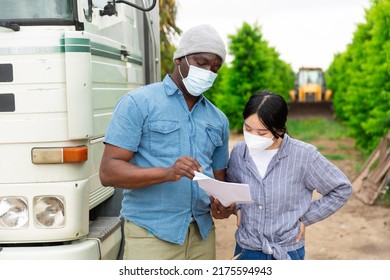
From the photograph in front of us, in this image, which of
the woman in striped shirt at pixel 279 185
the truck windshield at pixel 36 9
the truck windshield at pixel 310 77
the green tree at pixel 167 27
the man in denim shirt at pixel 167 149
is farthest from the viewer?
the truck windshield at pixel 310 77

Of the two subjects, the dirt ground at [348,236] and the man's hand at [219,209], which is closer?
the man's hand at [219,209]

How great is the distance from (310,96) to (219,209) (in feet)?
124

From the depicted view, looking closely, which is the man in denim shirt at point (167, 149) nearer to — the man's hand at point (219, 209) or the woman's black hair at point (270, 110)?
the man's hand at point (219, 209)

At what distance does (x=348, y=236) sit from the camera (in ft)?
27.1

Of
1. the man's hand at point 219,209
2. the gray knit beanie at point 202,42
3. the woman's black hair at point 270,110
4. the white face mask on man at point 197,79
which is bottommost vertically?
the man's hand at point 219,209

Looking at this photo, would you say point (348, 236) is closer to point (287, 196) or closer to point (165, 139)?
point (287, 196)

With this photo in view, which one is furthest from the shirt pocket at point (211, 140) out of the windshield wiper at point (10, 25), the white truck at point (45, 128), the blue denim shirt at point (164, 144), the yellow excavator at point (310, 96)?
the yellow excavator at point (310, 96)

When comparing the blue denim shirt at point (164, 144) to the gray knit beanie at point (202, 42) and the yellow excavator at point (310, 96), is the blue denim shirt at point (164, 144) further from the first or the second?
the yellow excavator at point (310, 96)

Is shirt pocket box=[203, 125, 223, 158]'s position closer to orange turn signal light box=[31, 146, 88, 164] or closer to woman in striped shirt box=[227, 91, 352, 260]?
woman in striped shirt box=[227, 91, 352, 260]

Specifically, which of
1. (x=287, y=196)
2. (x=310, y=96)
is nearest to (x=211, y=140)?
(x=287, y=196)

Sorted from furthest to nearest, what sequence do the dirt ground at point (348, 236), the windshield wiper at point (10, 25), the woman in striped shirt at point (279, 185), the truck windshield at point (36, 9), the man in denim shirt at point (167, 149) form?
the dirt ground at point (348, 236)
the truck windshield at point (36, 9)
the windshield wiper at point (10, 25)
the woman in striped shirt at point (279, 185)
the man in denim shirt at point (167, 149)

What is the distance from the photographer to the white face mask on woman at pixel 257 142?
310 cm

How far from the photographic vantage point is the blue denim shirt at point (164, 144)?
3.00 m

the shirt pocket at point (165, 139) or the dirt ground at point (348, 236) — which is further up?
the shirt pocket at point (165, 139)
